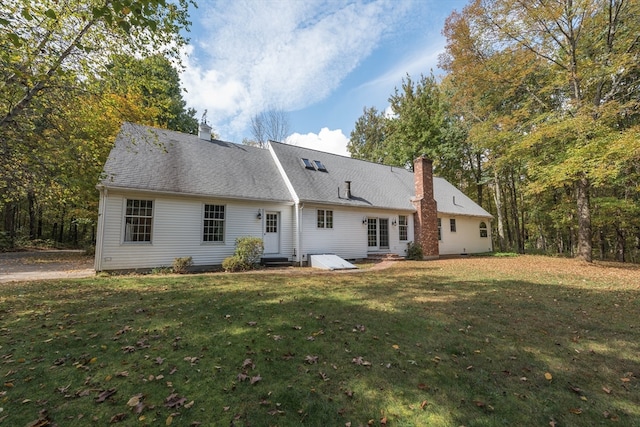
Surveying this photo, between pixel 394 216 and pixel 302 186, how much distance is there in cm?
593

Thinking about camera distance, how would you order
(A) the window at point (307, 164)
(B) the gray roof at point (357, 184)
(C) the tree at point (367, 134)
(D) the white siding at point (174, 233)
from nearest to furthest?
(D) the white siding at point (174, 233) < (B) the gray roof at point (357, 184) < (A) the window at point (307, 164) < (C) the tree at point (367, 134)

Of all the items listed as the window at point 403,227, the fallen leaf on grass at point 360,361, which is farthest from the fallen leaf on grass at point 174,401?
the window at point 403,227

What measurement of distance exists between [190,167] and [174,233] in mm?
3133

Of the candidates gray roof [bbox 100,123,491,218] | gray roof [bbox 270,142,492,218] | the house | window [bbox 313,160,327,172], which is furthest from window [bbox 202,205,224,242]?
window [bbox 313,160,327,172]

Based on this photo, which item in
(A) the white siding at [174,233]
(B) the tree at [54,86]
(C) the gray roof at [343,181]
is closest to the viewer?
(B) the tree at [54,86]

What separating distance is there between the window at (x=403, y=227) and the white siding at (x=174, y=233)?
23.4ft

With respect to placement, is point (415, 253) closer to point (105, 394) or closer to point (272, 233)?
point (272, 233)

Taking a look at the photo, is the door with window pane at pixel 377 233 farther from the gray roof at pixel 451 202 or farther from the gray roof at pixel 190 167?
the gray roof at pixel 190 167

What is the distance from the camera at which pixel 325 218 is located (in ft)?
45.5

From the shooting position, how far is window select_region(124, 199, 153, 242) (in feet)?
32.4

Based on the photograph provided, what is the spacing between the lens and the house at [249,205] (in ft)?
32.6

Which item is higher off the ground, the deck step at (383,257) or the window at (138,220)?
the window at (138,220)

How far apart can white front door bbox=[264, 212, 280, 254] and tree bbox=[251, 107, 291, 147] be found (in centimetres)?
1586

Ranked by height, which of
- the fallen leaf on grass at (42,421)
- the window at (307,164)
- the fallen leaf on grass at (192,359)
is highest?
the window at (307,164)
